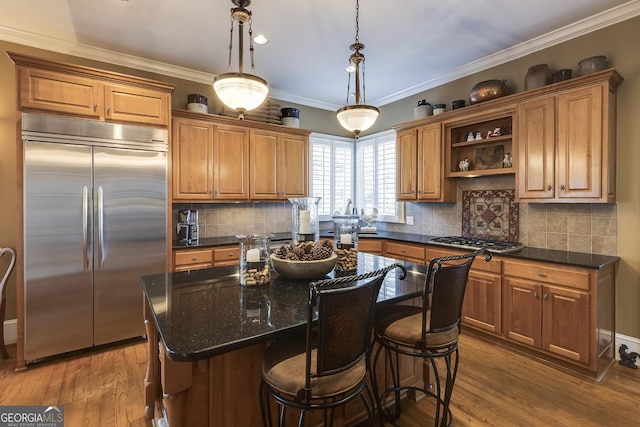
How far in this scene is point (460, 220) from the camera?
3873mm

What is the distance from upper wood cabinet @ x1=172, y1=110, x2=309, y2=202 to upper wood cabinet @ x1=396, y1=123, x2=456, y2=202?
1352 mm

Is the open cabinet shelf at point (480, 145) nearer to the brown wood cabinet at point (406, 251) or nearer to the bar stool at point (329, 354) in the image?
the brown wood cabinet at point (406, 251)

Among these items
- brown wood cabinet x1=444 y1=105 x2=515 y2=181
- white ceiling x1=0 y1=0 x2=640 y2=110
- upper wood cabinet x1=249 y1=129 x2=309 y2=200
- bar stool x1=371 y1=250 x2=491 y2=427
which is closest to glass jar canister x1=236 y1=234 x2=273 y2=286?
bar stool x1=371 y1=250 x2=491 y2=427

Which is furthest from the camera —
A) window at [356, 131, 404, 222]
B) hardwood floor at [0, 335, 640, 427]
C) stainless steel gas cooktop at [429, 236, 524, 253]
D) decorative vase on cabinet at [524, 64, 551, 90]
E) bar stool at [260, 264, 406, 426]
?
window at [356, 131, 404, 222]

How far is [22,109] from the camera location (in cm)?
256

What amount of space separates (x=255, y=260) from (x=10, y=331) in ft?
10.0

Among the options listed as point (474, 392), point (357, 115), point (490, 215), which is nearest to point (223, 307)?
point (357, 115)

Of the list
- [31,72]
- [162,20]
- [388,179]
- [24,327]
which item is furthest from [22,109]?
[388,179]

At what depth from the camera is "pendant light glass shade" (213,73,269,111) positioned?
6.17ft

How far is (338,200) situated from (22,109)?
3.85 metres

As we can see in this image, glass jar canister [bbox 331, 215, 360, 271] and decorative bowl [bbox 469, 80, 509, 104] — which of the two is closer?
glass jar canister [bbox 331, 215, 360, 271]

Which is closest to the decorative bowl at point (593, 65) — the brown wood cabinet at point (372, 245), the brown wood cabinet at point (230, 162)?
the brown wood cabinet at point (372, 245)

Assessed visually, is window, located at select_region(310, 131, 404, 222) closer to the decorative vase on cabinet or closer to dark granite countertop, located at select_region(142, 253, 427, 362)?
the decorative vase on cabinet

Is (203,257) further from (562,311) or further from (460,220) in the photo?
(562,311)
